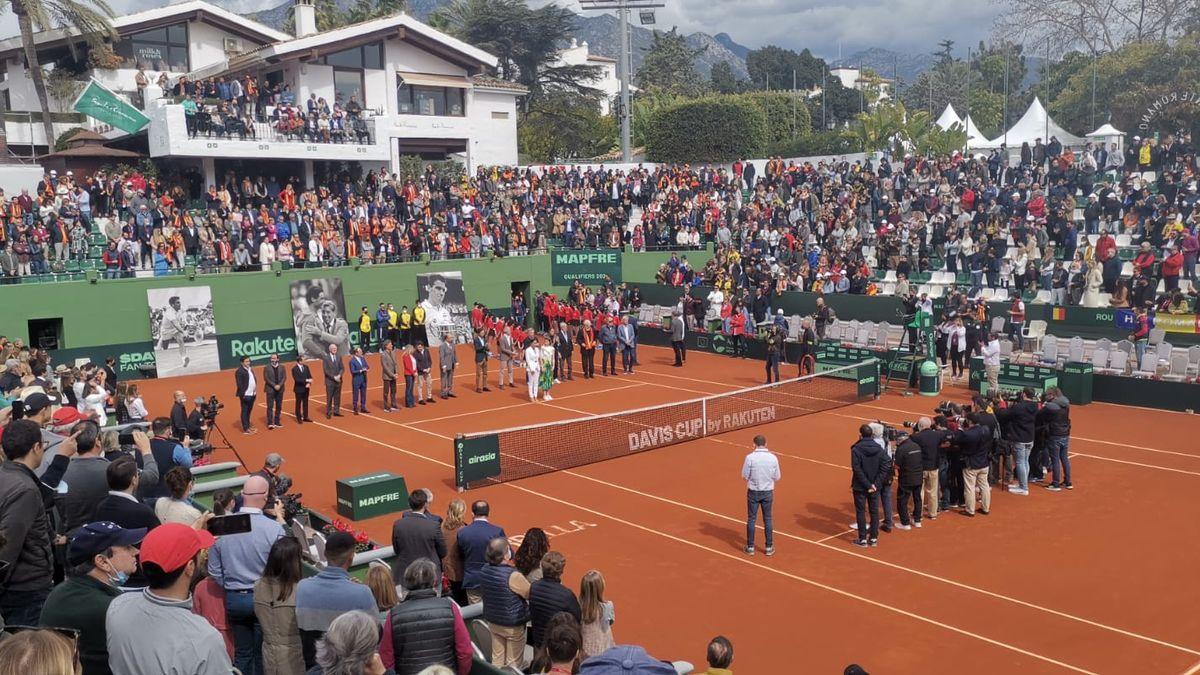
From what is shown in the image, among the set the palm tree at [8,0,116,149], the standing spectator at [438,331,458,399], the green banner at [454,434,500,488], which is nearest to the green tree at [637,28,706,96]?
the palm tree at [8,0,116,149]

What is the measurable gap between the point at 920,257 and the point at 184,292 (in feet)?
79.6

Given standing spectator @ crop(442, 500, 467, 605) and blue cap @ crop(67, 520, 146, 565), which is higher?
blue cap @ crop(67, 520, 146, 565)

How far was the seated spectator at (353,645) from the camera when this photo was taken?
5.56 meters

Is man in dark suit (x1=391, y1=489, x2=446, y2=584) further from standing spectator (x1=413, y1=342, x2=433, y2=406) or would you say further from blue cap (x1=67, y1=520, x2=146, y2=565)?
standing spectator (x1=413, y1=342, x2=433, y2=406)

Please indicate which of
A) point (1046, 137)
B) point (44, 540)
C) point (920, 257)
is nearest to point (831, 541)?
point (44, 540)

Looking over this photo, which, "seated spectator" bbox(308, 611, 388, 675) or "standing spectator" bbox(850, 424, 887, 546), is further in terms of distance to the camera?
"standing spectator" bbox(850, 424, 887, 546)

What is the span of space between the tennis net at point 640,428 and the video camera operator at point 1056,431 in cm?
709

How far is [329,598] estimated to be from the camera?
6.75 m

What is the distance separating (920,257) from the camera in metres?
34.6

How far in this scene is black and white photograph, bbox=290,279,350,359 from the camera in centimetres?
3375

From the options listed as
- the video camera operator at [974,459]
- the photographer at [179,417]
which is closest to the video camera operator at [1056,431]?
the video camera operator at [974,459]

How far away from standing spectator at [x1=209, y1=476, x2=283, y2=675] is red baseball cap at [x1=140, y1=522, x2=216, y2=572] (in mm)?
2300

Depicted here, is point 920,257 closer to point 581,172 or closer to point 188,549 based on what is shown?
point 581,172

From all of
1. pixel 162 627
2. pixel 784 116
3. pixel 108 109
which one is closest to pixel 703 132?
pixel 784 116
